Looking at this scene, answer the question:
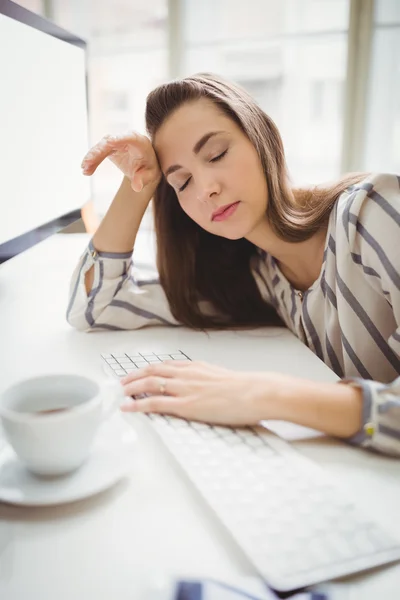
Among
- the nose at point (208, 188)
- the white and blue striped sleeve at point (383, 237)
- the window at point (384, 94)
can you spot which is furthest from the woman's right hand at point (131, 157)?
the window at point (384, 94)

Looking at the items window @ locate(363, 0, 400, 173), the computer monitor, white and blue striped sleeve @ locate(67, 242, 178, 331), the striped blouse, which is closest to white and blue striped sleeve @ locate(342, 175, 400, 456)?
the striped blouse

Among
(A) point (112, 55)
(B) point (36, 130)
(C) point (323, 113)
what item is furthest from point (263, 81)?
(B) point (36, 130)

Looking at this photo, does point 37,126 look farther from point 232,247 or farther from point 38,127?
point 232,247

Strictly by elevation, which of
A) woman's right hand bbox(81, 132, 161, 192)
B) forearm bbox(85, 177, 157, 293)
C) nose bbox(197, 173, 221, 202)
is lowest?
forearm bbox(85, 177, 157, 293)

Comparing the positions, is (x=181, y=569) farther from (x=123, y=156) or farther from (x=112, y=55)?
(x=112, y=55)

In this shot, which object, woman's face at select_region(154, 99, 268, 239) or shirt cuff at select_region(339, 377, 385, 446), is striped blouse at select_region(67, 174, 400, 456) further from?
woman's face at select_region(154, 99, 268, 239)

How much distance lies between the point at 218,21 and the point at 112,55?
68cm

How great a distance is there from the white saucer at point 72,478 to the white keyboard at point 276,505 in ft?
0.17

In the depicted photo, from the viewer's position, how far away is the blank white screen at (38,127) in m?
0.93

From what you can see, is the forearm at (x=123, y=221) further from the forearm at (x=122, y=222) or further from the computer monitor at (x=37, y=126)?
the computer monitor at (x=37, y=126)

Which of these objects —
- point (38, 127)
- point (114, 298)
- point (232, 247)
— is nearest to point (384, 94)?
point (232, 247)

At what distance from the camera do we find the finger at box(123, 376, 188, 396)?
0.62 meters

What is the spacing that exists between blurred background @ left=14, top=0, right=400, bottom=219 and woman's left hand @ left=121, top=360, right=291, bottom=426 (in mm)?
2321

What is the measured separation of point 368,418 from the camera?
0.54 m
